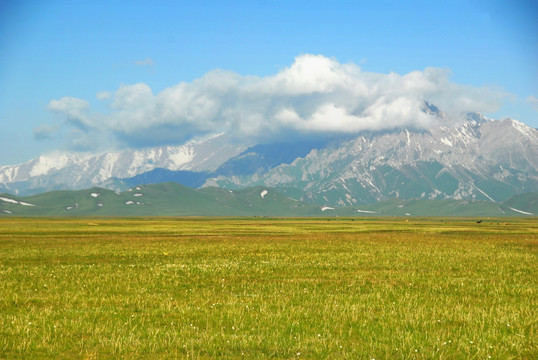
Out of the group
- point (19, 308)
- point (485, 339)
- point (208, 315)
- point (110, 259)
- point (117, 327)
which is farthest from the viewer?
point (110, 259)

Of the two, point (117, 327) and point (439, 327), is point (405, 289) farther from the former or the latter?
point (117, 327)

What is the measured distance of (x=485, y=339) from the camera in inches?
812

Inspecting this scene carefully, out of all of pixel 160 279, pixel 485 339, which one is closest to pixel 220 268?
pixel 160 279

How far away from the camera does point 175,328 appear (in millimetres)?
22234

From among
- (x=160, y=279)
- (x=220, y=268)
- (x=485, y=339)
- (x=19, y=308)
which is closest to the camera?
(x=485, y=339)

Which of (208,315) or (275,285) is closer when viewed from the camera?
(208,315)

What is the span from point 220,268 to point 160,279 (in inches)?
304

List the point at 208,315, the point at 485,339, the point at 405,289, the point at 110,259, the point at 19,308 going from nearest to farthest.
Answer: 1. the point at 485,339
2. the point at 208,315
3. the point at 19,308
4. the point at 405,289
5. the point at 110,259

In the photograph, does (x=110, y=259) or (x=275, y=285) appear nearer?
(x=275, y=285)

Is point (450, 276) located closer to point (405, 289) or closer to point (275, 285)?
point (405, 289)

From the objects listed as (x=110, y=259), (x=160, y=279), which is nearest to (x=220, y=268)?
(x=160, y=279)

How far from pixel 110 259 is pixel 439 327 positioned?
41.1m

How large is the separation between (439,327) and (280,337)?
7186mm

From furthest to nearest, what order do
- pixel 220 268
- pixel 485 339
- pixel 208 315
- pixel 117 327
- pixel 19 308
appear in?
pixel 220 268
pixel 19 308
pixel 208 315
pixel 117 327
pixel 485 339
